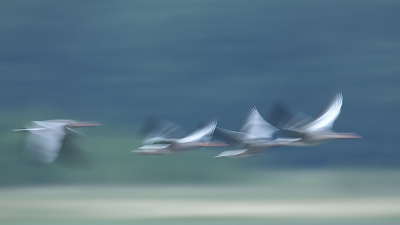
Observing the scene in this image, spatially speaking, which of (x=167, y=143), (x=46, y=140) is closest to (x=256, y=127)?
(x=167, y=143)

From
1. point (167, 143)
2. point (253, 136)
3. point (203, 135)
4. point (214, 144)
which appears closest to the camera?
point (203, 135)

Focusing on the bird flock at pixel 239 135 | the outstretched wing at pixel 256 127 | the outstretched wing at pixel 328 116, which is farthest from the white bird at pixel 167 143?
the outstretched wing at pixel 328 116

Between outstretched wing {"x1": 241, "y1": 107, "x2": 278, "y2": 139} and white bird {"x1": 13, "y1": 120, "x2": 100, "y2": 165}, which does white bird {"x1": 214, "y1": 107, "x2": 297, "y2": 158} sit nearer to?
outstretched wing {"x1": 241, "y1": 107, "x2": 278, "y2": 139}

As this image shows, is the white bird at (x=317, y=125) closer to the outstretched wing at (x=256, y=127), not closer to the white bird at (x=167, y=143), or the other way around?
the outstretched wing at (x=256, y=127)

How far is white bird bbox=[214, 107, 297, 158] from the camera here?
5.80 metres

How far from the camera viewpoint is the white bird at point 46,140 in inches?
225

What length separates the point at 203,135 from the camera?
5.57 metres

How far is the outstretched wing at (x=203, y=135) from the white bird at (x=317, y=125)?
0.82 m

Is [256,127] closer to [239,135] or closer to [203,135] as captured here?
[239,135]

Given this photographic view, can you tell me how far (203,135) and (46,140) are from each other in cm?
183

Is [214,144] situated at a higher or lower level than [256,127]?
lower

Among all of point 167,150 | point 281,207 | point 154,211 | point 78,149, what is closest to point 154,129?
point 167,150

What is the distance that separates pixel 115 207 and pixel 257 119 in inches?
208

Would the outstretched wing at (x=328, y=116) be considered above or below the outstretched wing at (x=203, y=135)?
above
